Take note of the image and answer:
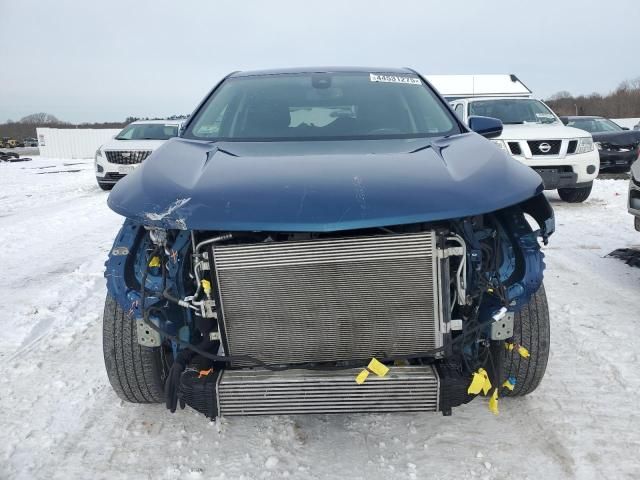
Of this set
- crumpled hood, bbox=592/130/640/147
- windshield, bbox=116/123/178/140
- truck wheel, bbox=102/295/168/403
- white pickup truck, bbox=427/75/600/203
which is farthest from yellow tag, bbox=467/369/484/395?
crumpled hood, bbox=592/130/640/147

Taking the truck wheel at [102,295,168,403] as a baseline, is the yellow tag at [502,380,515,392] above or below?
below

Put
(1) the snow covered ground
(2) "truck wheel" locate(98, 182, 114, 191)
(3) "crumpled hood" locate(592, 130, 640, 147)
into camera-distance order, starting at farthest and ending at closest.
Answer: (3) "crumpled hood" locate(592, 130, 640, 147), (2) "truck wheel" locate(98, 182, 114, 191), (1) the snow covered ground

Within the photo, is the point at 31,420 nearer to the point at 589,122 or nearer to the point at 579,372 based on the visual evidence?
the point at 579,372

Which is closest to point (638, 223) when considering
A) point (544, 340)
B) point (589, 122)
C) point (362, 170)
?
point (544, 340)

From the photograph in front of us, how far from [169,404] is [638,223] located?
4033 millimetres

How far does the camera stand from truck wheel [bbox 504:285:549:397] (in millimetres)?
2430

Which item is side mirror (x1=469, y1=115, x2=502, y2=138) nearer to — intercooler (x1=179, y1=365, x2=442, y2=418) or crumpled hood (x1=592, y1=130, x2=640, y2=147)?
intercooler (x1=179, y1=365, x2=442, y2=418)

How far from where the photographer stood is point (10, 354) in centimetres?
324

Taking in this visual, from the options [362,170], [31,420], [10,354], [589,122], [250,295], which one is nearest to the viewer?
[250,295]

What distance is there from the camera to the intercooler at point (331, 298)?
1.90m

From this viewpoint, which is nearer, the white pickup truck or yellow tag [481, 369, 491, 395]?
yellow tag [481, 369, 491, 395]

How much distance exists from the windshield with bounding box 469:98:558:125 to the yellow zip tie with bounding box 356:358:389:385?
780 centimetres

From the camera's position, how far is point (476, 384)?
2.05 m

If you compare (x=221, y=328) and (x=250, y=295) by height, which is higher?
(x=250, y=295)
